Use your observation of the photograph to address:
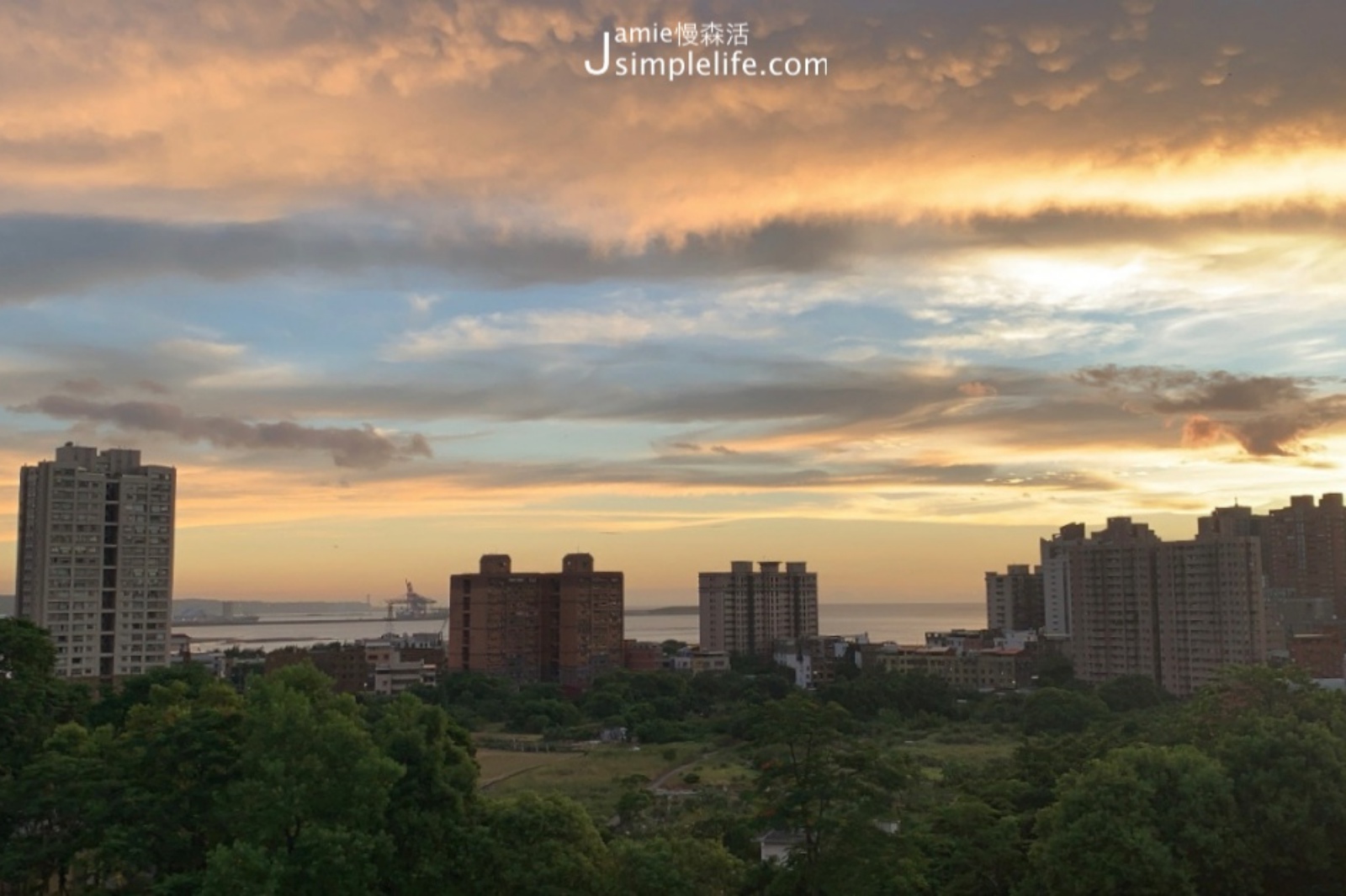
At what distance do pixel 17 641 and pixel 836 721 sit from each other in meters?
10.7

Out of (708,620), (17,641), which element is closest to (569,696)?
(708,620)

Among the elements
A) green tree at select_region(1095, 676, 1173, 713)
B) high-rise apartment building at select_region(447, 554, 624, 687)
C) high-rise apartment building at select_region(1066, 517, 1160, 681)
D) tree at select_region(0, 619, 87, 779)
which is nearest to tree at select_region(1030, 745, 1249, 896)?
tree at select_region(0, 619, 87, 779)

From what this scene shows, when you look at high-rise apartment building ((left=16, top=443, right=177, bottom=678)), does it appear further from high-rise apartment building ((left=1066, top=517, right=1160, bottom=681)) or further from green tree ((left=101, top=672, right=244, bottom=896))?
high-rise apartment building ((left=1066, top=517, right=1160, bottom=681))

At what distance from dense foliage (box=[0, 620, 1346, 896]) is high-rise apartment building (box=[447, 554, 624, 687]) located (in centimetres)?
3756

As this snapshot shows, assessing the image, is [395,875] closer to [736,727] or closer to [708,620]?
[736,727]

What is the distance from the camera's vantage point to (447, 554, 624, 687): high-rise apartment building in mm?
50500

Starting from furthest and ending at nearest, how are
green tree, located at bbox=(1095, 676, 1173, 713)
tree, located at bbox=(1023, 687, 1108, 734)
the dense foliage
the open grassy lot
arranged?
1. green tree, located at bbox=(1095, 676, 1173, 713)
2. tree, located at bbox=(1023, 687, 1108, 734)
3. the open grassy lot
4. the dense foliage

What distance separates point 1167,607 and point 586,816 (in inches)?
1526

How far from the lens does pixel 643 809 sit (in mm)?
21750

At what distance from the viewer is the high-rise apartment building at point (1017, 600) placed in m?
63.3

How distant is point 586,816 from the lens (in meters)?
11.0

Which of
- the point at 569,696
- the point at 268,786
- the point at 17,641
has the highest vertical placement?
the point at 17,641

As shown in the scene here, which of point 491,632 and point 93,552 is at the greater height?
point 93,552

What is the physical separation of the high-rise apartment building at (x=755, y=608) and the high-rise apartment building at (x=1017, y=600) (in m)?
10.8
